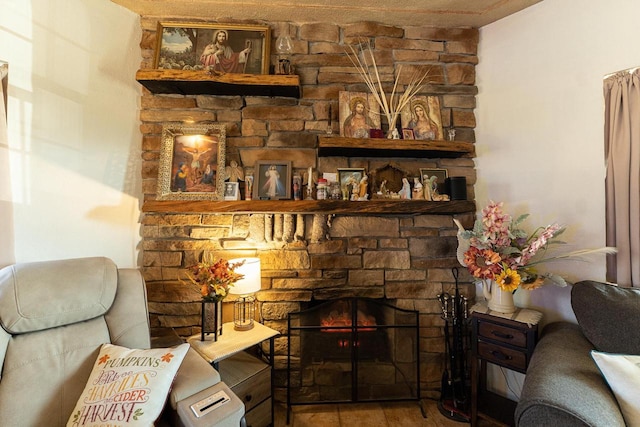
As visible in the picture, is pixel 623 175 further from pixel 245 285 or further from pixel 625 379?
pixel 245 285

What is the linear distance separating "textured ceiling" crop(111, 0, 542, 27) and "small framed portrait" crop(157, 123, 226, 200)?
856mm

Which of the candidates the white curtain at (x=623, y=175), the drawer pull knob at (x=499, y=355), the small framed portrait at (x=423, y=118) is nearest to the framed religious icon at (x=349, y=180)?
the small framed portrait at (x=423, y=118)

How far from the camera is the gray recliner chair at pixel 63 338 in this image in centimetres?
109

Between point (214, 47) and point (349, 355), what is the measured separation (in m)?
2.49

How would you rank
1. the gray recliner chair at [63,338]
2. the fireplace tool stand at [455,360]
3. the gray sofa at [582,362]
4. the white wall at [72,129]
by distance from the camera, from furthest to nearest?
the fireplace tool stand at [455,360] < the white wall at [72,129] < the gray recliner chair at [63,338] < the gray sofa at [582,362]

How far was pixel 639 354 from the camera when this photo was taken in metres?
1.19

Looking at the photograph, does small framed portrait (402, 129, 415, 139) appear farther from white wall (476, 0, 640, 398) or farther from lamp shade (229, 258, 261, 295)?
lamp shade (229, 258, 261, 295)

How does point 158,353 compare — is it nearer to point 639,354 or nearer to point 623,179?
point 639,354

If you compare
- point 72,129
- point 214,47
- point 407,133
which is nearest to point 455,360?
point 407,133

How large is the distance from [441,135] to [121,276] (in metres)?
2.30

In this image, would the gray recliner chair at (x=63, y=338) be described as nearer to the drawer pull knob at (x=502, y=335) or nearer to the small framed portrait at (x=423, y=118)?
the drawer pull knob at (x=502, y=335)

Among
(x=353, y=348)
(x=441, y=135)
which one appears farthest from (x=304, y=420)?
(x=441, y=135)

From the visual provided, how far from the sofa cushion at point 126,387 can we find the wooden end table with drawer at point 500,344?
170 centimetres

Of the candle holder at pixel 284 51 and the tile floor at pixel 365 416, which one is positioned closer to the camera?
the tile floor at pixel 365 416
